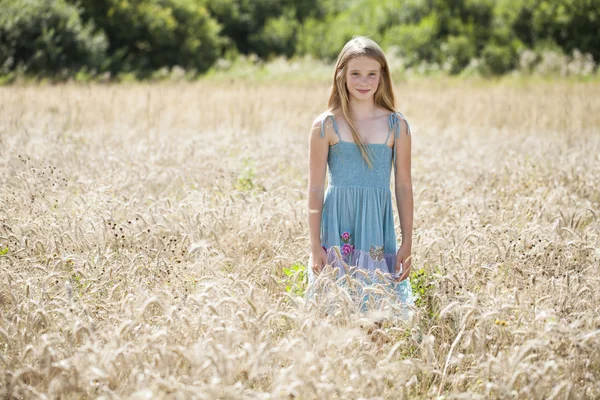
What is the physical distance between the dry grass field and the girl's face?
1.07 m

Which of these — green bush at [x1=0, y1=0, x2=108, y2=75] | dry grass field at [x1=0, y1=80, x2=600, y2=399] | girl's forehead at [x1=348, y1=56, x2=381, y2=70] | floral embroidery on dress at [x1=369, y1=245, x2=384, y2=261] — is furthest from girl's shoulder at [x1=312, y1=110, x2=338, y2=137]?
green bush at [x1=0, y1=0, x2=108, y2=75]

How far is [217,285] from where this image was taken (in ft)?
10.3

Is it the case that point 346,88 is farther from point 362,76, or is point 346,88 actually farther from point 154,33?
point 154,33

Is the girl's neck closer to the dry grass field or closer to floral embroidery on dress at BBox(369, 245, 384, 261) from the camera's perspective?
floral embroidery on dress at BBox(369, 245, 384, 261)

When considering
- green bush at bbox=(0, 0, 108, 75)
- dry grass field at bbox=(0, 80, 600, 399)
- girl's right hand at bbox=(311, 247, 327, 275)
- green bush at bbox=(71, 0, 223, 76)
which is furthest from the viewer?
green bush at bbox=(71, 0, 223, 76)

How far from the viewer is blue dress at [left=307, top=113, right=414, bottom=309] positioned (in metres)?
3.28

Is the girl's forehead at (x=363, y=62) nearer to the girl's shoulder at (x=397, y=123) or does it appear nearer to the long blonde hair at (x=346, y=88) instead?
the long blonde hair at (x=346, y=88)

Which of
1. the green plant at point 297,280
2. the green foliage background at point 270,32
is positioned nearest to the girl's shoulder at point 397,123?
the green plant at point 297,280

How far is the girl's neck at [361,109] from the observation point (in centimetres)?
338

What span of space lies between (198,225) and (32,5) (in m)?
16.8

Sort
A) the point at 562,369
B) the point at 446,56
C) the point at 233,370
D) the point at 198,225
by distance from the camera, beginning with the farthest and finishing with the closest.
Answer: the point at 446,56
the point at 198,225
the point at 562,369
the point at 233,370

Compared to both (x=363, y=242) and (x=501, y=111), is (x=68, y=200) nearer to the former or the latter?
(x=363, y=242)

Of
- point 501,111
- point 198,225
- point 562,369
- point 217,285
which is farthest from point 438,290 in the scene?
point 501,111

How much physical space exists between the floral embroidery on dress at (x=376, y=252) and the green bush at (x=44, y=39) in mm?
15994
